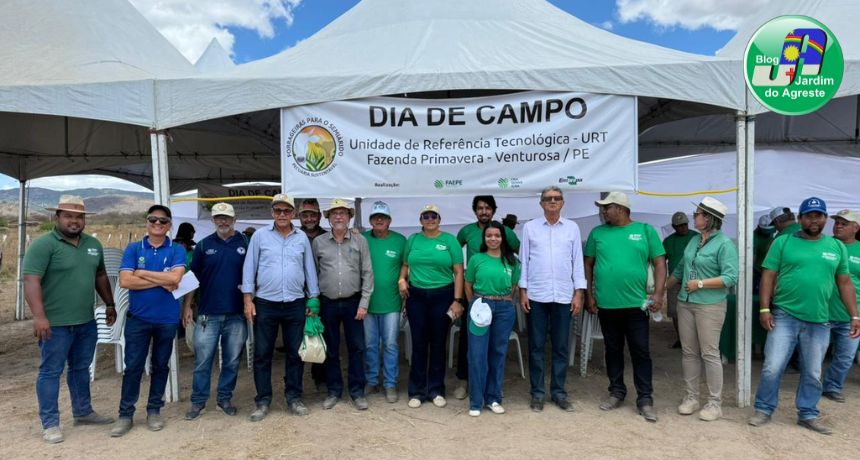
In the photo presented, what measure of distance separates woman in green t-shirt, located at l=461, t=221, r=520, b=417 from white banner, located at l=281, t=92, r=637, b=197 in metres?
0.69

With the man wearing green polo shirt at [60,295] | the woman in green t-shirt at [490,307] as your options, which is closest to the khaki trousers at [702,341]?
the woman in green t-shirt at [490,307]

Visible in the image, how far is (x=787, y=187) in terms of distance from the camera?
22.1 feet

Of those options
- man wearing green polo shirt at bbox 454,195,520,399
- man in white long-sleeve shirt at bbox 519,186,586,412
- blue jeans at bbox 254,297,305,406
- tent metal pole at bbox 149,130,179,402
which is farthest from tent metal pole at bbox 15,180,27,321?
man in white long-sleeve shirt at bbox 519,186,586,412

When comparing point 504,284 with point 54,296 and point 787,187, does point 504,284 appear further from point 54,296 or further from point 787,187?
point 787,187

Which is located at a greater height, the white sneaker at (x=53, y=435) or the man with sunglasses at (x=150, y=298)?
the man with sunglasses at (x=150, y=298)

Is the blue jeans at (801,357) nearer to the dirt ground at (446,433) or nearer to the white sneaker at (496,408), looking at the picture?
the dirt ground at (446,433)

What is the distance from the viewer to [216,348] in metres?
4.16

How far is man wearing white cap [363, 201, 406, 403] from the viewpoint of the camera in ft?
14.2

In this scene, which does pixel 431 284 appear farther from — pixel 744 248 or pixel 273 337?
pixel 744 248

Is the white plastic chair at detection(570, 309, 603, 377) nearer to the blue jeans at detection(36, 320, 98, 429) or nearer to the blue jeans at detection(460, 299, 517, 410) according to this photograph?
the blue jeans at detection(460, 299, 517, 410)

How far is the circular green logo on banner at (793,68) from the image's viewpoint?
4.17 meters

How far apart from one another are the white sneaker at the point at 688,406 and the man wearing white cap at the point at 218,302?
3.45 meters

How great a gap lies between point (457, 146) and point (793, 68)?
266cm

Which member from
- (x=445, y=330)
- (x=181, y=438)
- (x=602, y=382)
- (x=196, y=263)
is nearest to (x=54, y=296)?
(x=196, y=263)
